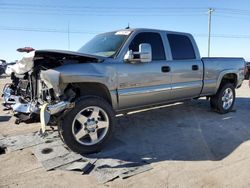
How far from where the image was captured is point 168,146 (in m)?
4.70

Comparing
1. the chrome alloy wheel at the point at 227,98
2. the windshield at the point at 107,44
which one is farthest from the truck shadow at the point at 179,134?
the windshield at the point at 107,44

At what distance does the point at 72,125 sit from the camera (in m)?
4.20

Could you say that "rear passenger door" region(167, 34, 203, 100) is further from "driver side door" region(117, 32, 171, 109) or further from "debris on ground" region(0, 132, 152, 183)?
"debris on ground" region(0, 132, 152, 183)

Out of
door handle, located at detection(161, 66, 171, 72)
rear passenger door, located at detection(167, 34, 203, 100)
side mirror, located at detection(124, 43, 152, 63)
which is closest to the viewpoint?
side mirror, located at detection(124, 43, 152, 63)

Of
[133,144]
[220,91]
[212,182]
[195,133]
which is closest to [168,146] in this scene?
[133,144]

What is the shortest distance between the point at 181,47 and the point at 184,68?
519 mm

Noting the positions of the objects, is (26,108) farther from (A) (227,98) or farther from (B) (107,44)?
(A) (227,98)

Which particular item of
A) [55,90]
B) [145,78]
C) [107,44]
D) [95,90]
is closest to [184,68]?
[145,78]

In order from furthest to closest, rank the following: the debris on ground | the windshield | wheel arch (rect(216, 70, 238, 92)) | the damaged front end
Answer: wheel arch (rect(216, 70, 238, 92))
the windshield
the damaged front end
the debris on ground

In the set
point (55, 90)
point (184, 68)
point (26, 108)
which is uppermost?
point (184, 68)

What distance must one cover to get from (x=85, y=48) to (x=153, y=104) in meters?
1.83

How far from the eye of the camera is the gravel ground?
3.46 m

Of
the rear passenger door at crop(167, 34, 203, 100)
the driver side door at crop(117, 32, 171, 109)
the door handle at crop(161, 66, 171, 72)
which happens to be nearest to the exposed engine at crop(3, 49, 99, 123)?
the driver side door at crop(117, 32, 171, 109)

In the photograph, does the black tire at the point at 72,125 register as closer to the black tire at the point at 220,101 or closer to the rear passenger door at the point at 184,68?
the rear passenger door at the point at 184,68
